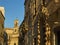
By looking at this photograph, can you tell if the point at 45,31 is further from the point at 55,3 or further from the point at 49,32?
the point at 55,3

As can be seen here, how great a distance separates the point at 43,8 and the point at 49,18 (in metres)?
1.63

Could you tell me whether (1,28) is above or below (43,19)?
below

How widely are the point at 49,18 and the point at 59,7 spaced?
1546mm

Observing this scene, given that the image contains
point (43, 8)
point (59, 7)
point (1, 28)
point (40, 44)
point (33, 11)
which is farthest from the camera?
point (1, 28)

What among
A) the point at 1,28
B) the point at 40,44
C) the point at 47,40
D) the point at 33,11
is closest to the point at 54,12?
the point at 47,40

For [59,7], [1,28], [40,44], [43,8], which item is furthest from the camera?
[1,28]

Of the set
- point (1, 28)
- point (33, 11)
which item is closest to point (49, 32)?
point (33, 11)

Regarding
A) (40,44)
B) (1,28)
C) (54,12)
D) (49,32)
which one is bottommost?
(1,28)

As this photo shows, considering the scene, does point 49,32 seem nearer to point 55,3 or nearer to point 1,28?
point 55,3

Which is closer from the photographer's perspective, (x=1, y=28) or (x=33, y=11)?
Result: (x=33, y=11)

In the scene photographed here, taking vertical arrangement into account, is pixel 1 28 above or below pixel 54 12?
below

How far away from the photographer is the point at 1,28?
47031mm

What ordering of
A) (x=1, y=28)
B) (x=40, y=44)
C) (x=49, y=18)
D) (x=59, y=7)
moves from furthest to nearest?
(x=1, y=28)
(x=40, y=44)
(x=49, y=18)
(x=59, y=7)

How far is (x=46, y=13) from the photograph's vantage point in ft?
65.2
